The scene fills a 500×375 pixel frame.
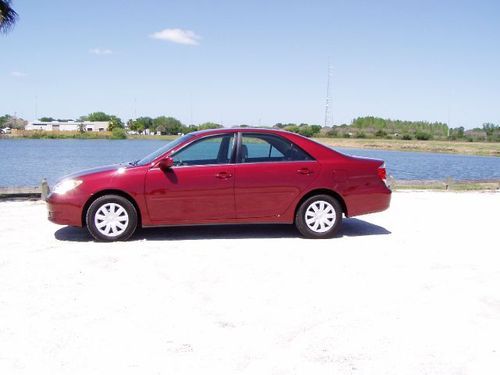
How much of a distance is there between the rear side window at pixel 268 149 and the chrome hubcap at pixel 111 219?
1908 millimetres

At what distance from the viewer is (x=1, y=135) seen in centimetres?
12481

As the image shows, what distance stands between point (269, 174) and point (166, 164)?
58.4 inches

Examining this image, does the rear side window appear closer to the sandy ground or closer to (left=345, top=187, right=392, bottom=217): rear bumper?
(left=345, top=187, right=392, bottom=217): rear bumper

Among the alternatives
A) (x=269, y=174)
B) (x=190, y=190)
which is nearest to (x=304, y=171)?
(x=269, y=174)

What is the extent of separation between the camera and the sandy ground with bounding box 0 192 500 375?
3422 millimetres

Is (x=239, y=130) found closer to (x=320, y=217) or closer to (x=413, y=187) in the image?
(x=320, y=217)

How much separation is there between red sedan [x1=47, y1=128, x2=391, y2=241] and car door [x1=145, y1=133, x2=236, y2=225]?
1 centimetres

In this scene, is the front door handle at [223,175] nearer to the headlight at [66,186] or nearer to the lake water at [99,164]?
the headlight at [66,186]

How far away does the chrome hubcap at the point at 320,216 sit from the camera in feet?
23.8

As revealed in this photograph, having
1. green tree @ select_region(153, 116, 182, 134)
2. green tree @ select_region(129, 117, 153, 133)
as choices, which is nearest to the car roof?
green tree @ select_region(153, 116, 182, 134)

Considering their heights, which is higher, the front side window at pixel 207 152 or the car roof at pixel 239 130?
the car roof at pixel 239 130

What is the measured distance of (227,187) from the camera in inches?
275

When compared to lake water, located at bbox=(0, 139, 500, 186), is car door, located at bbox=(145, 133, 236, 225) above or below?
above

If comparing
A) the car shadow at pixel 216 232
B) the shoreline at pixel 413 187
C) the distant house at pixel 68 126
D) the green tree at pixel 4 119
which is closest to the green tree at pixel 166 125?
the distant house at pixel 68 126
